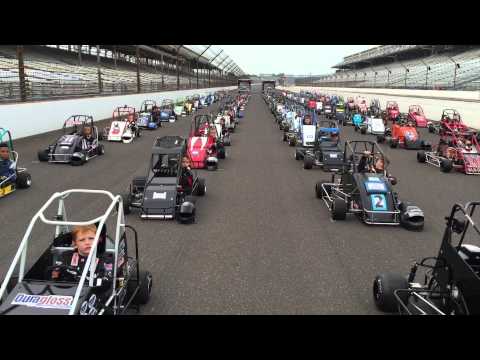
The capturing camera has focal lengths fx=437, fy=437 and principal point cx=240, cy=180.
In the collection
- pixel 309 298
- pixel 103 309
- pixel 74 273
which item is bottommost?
pixel 309 298

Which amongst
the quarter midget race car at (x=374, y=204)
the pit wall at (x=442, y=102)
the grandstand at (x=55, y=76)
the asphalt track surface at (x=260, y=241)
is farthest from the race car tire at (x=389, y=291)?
the pit wall at (x=442, y=102)

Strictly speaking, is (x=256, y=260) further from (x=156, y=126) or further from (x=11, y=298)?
(x=156, y=126)

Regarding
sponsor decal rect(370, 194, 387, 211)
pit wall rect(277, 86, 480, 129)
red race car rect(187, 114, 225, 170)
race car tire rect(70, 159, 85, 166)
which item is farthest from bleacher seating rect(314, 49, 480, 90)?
A: race car tire rect(70, 159, 85, 166)

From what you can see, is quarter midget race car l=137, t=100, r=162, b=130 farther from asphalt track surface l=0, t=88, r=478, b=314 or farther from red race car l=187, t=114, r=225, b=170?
asphalt track surface l=0, t=88, r=478, b=314

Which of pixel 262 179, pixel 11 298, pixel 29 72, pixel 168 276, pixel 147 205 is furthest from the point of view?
pixel 29 72

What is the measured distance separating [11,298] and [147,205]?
14.4 feet

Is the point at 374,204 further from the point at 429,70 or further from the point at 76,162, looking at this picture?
the point at 429,70

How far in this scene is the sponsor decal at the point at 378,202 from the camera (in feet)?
27.3

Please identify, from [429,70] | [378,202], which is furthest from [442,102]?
[378,202]

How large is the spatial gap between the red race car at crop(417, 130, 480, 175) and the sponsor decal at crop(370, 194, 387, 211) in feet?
21.5

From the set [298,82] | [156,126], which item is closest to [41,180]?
[156,126]

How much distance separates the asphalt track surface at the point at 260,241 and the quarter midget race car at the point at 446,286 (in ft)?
1.21

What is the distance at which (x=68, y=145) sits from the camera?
1455 cm

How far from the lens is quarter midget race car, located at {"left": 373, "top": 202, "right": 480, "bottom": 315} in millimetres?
4227
